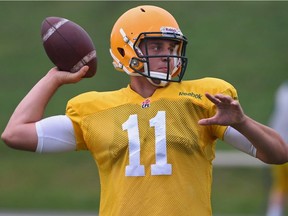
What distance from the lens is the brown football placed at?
4363 mm

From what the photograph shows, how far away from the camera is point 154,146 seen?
4.15m

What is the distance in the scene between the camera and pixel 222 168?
33.7 ft

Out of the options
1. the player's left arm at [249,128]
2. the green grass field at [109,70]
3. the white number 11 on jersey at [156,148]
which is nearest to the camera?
the player's left arm at [249,128]

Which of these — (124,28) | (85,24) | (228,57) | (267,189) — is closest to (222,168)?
(267,189)

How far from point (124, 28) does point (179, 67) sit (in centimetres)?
33

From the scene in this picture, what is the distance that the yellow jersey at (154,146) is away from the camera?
13.6ft

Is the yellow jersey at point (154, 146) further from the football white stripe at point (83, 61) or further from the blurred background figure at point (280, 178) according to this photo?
the blurred background figure at point (280, 178)

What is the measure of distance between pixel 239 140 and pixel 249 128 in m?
0.23

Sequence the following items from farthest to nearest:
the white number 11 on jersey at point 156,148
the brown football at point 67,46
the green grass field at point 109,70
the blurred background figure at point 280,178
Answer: the green grass field at point 109,70, the blurred background figure at point 280,178, the brown football at point 67,46, the white number 11 on jersey at point 156,148

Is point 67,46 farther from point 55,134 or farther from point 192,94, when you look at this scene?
point 192,94

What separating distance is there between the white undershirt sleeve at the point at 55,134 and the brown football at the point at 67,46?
0.78ft

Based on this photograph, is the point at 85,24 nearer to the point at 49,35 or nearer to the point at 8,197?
the point at 8,197

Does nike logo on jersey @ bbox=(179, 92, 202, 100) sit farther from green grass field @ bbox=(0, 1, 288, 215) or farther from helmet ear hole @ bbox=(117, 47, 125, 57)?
green grass field @ bbox=(0, 1, 288, 215)

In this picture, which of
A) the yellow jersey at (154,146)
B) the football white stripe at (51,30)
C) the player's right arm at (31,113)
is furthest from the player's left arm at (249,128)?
the football white stripe at (51,30)
